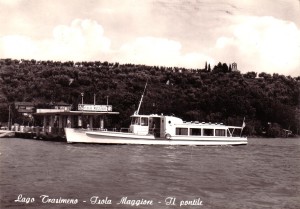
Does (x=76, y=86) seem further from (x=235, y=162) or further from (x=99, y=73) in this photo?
(x=235, y=162)

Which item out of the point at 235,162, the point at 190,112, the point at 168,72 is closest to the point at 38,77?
the point at 168,72

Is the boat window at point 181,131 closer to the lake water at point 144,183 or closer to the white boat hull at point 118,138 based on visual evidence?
the white boat hull at point 118,138

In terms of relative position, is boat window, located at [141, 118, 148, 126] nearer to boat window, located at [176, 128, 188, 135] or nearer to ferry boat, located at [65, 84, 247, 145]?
ferry boat, located at [65, 84, 247, 145]

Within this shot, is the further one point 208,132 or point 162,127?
point 208,132

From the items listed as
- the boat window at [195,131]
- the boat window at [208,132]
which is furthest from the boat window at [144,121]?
the boat window at [208,132]

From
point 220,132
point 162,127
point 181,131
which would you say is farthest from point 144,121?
point 220,132

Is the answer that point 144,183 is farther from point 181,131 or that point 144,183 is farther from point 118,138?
point 181,131
